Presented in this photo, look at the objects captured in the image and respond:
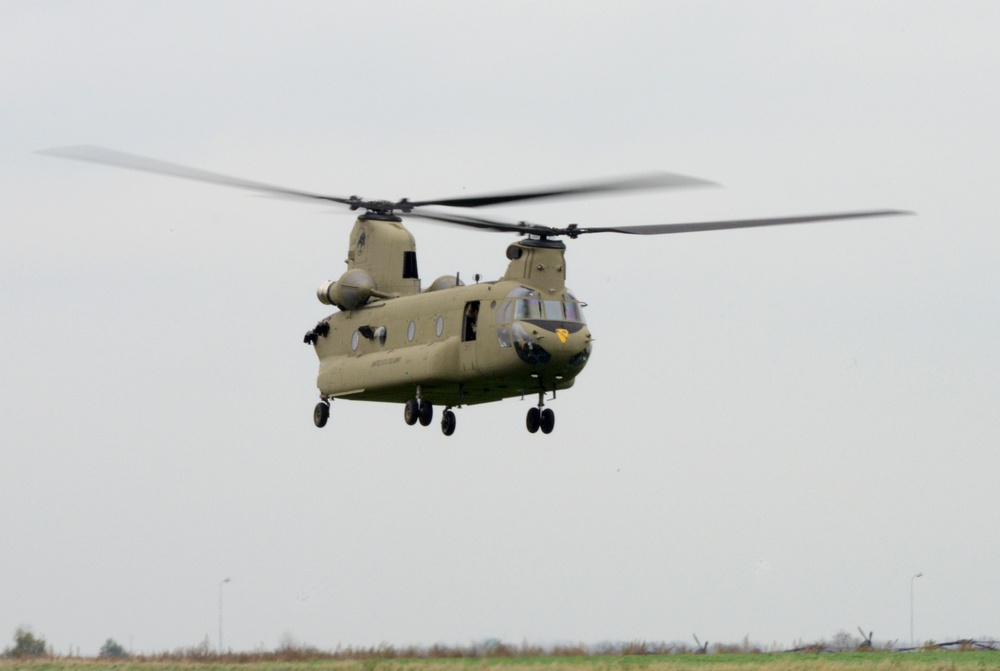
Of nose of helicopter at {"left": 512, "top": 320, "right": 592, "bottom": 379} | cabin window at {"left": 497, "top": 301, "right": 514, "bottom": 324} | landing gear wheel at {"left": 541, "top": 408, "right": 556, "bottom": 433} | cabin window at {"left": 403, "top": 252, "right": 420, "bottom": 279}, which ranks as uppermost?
cabin window at {"left": 403, "top": 252, "right": 420, "bottom": 279}

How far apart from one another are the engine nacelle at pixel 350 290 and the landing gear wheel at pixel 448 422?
482 centimetres

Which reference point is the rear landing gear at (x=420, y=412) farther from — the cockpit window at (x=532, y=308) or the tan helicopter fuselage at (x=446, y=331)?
the cockpit window at (x=532, y=308)

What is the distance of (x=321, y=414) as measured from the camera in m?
48.8

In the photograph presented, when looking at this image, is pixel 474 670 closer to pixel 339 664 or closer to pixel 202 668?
pixel 339 664

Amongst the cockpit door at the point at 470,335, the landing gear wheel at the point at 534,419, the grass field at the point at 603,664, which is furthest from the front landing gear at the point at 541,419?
the grass field at the point at 603,664

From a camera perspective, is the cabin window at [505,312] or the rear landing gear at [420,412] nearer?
the cabin window at [505,312]

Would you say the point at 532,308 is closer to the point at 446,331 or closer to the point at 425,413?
the point at 446,331

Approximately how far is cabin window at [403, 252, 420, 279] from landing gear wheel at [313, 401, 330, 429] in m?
4.45

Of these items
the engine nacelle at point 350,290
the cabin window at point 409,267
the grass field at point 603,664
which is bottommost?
the grass field at point 603,664

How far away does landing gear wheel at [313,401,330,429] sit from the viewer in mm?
48688

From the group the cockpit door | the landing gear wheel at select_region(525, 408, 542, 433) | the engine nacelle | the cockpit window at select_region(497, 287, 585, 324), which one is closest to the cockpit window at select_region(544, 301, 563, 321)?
the cockpit window at select_region(497, 287, 585, 324)

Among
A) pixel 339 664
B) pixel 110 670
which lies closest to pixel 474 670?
pixel 339 664

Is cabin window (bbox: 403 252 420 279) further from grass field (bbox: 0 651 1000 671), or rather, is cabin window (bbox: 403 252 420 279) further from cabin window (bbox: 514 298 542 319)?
grass field (bbox: 0 651 1000 671)

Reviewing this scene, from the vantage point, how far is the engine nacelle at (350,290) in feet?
156
